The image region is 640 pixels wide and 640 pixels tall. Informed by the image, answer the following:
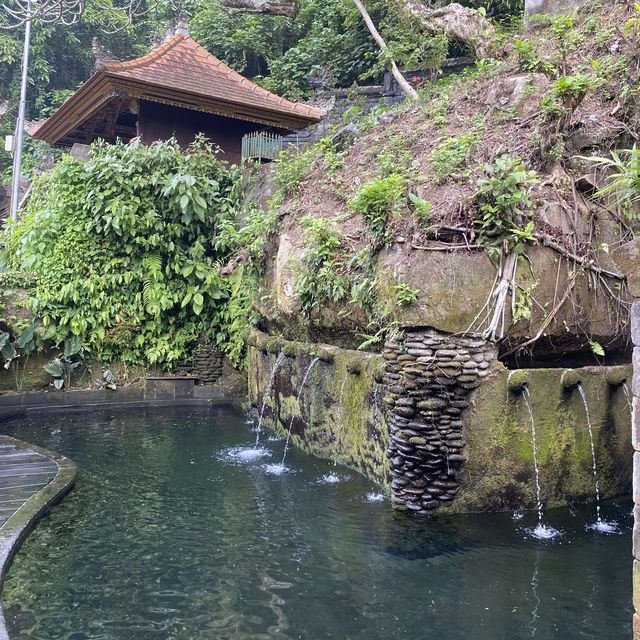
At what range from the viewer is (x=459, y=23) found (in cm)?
1359

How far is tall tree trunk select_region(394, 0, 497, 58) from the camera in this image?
12.5 meters

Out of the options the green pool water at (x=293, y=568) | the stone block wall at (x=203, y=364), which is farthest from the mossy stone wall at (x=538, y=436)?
the stone block wall at (x=203, y=364)

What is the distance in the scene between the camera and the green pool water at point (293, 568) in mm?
4250

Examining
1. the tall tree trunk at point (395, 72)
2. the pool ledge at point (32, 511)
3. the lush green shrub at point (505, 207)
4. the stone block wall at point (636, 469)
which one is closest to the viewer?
the stone block wall at point (636, 469)

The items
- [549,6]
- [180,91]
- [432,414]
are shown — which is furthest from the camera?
[180,91]

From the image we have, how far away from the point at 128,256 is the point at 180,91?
348cm

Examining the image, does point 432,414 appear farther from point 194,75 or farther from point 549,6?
point 194,75

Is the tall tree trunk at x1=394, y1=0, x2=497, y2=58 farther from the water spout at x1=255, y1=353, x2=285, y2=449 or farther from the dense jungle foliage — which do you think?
the water spout at x1=255, y1=353, x2=285, y2=449

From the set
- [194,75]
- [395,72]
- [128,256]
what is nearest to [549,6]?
[395,72]

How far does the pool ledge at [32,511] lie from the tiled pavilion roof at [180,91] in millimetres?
7740

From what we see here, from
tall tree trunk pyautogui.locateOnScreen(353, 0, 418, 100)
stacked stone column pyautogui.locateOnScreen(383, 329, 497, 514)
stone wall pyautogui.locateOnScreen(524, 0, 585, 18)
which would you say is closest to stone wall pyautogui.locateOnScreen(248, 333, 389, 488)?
stacked stone column pyautogui.locateOnScreen(383, 329, 497, 514)

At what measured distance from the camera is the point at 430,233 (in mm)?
6566

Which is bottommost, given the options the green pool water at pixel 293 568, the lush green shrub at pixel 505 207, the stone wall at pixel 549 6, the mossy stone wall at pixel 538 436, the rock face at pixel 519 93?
the green pool water at pixel 293 568

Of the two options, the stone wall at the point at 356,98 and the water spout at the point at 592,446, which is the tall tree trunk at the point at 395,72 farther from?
the water spout at the point at 592,446
